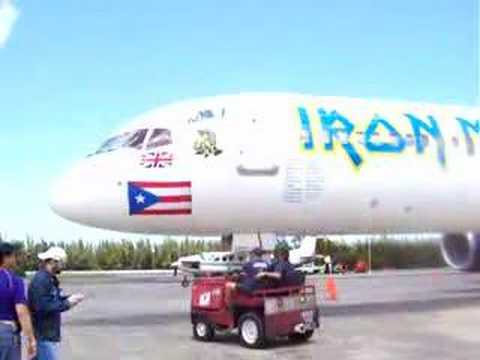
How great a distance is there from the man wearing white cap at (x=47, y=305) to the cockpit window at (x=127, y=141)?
7704 millimetres

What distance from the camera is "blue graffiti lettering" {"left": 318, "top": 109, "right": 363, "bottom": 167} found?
55.2 ft

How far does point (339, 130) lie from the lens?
1694cm

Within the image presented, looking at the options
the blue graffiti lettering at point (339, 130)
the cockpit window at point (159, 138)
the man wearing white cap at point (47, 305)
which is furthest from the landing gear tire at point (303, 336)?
the man wearing white cap at point (47, 305)

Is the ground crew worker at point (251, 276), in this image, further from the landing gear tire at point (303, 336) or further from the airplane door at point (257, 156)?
the airplane door at point (257, 156)

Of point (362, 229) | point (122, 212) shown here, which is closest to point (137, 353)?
point (122, 212)

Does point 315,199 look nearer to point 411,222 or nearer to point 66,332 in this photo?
point 411,222

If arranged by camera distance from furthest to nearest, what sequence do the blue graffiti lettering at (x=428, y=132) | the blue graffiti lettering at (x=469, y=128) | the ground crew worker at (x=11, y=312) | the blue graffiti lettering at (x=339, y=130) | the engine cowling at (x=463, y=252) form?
the engine cowling at (x=463, y=252), the blue graffiti lettering at (x=469, y=128), the blue graffiti lettering at (x=428, y=132), the blue graffiti lettering at (x=339, y=130), the ground crew worker at (x=11, y=312)

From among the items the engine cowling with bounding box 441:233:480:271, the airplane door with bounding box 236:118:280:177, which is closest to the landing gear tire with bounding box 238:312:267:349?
the airplane door with bounding box 236:118:280:177

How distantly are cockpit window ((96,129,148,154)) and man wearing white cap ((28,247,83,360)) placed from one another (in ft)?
25.3

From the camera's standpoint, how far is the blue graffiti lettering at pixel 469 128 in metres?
18.7

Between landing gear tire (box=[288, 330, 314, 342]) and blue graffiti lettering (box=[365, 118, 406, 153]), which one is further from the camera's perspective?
blue graffiti lettering (box=[365, 118, 406, 153])

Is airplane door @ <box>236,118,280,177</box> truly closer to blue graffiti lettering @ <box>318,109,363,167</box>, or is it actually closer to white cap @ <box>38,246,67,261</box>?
blue graffiti lettering @ <box>318,109,363,167</box>

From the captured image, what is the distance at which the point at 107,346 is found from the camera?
13.6m

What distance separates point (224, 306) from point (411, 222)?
5.71 metres
